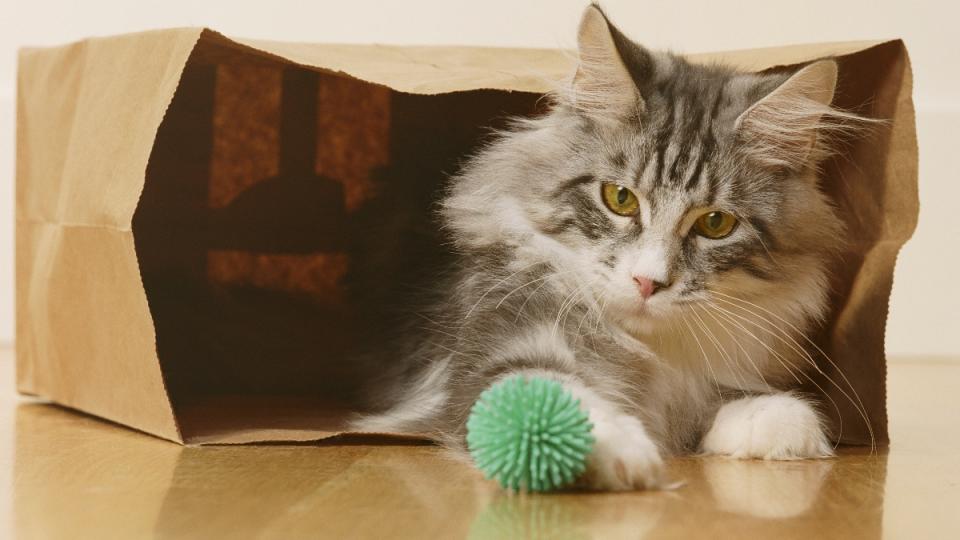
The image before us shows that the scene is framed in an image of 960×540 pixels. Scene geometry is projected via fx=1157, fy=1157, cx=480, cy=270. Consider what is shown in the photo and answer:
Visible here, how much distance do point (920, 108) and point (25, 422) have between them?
2.51m

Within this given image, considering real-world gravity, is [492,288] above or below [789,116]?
below

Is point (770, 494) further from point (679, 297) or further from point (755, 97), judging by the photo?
point (755, 97)

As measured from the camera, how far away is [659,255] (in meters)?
1.47

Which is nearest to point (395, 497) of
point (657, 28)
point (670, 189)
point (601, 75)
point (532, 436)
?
point (532, 436)

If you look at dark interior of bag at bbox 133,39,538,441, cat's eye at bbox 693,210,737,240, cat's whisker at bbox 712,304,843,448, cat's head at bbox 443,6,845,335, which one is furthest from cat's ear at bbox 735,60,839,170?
dark interior of bag at bbox 133,39,538,441

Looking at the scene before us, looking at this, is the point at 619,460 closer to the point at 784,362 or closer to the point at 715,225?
the point at 715,225

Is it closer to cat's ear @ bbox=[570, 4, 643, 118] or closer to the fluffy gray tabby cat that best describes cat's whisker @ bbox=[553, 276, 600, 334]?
the fluffy gray tabby cat

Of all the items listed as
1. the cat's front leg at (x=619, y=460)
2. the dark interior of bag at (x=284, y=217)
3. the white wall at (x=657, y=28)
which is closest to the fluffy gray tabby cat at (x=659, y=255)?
the cat's front leg at (x=619, y=460)

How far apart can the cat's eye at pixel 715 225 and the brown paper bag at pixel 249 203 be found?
0.26 metres

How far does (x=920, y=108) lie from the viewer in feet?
10.6

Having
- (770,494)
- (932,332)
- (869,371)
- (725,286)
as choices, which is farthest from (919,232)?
(770,494)

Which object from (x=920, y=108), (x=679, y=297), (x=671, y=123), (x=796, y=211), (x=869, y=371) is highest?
(x=920, y=108)

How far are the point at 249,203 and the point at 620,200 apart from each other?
98 cm

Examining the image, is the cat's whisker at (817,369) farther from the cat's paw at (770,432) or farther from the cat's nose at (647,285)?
the cat's nose at (647,285)
